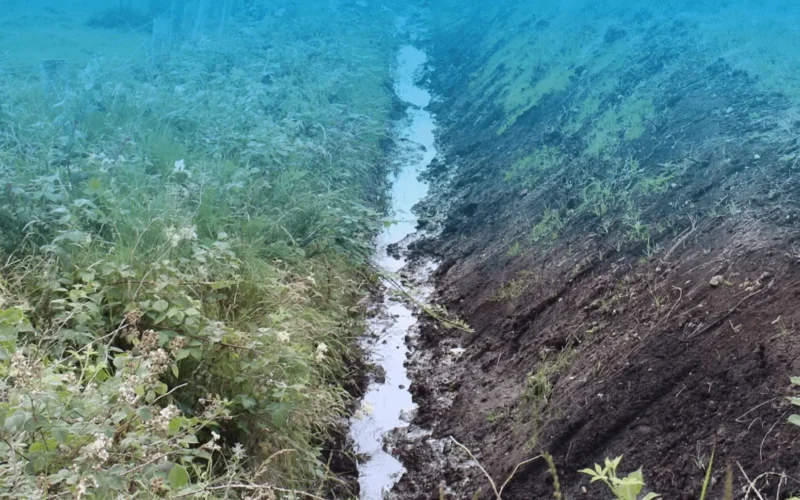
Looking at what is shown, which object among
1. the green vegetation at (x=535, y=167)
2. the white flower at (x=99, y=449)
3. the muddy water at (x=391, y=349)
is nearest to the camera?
the white flower at (x=99, y=449)

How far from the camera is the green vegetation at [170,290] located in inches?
81.5

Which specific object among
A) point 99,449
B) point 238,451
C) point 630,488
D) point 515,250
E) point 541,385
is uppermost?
point 630,488

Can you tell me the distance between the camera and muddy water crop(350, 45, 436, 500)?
3660 mm

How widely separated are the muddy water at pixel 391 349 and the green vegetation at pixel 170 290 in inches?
10.1

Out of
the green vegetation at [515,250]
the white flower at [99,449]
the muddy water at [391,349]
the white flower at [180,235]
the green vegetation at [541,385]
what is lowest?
the muddy water at [391,349]

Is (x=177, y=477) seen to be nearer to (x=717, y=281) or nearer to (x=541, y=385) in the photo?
(x=541, y=385)

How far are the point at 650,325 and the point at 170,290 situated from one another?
2.53 meters

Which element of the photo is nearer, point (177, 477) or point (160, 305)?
point (177, 477)

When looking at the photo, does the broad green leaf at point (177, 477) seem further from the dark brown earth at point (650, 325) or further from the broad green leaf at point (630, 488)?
the dark brown earth at point (650, 325)

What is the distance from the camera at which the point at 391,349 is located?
15.8ft

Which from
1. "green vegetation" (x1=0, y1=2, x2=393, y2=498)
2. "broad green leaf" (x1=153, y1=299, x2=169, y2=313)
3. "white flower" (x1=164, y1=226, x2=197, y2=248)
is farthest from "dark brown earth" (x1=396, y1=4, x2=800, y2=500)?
"white flower" (x1=164, y1=226, x2=197, y2=248)

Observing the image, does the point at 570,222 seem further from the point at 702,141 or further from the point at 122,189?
the point at 122,189

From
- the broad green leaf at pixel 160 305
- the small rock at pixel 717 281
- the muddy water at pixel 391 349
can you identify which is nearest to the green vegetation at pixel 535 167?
the muddy water at pixel 391 349

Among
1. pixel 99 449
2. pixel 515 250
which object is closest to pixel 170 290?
pixel 99 449
